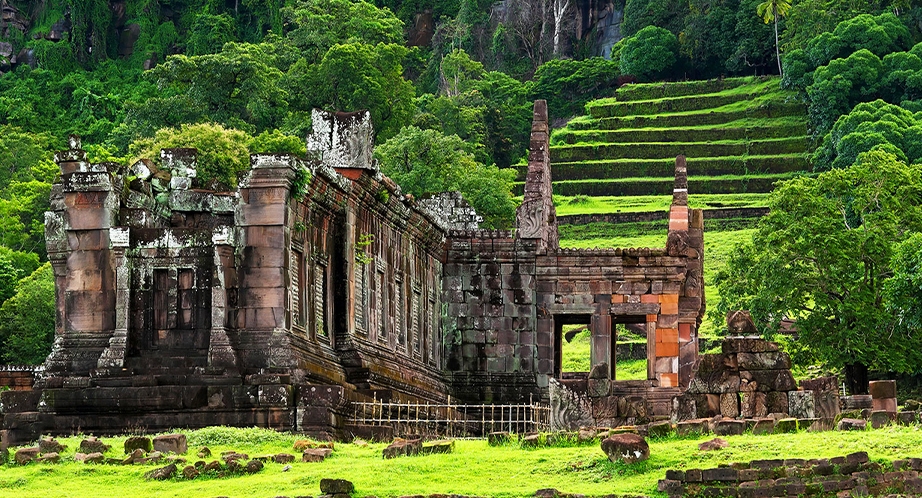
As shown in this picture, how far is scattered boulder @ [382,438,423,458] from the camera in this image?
28452mm

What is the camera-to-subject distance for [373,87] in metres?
99.8

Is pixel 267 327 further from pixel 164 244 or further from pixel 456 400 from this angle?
pixel 456 400

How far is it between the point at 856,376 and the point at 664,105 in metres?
73.0

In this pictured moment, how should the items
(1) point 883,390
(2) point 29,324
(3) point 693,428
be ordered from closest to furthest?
(3) point 693,428
(1) point 883,390
(2) point 29,324

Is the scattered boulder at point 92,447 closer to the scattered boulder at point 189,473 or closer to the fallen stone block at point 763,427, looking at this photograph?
the scattered boulder at point 189,473

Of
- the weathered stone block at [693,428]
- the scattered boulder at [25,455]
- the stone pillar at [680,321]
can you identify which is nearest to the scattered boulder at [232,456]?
the scattered boulder at [25,455]

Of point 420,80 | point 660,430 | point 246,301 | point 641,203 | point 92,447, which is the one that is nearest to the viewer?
point 660,430

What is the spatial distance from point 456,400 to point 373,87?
52.4 meters

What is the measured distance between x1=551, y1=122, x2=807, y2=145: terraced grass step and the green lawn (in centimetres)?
9139

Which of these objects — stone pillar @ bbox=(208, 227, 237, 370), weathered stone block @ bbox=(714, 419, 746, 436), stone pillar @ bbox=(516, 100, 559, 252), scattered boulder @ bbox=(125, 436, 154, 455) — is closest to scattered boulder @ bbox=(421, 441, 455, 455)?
weathered stone block @ bbox=(714, 419, 746, 436)

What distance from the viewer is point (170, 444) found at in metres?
30.2

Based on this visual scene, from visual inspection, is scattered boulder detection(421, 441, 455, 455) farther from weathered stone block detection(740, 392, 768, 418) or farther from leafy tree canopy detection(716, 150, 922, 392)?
leafy tree canopy detection(716, 150, 922, 392)

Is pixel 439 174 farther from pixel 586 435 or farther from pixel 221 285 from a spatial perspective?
pixel 586 435

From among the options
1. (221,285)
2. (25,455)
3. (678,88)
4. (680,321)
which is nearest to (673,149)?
Answer: (678,88)
